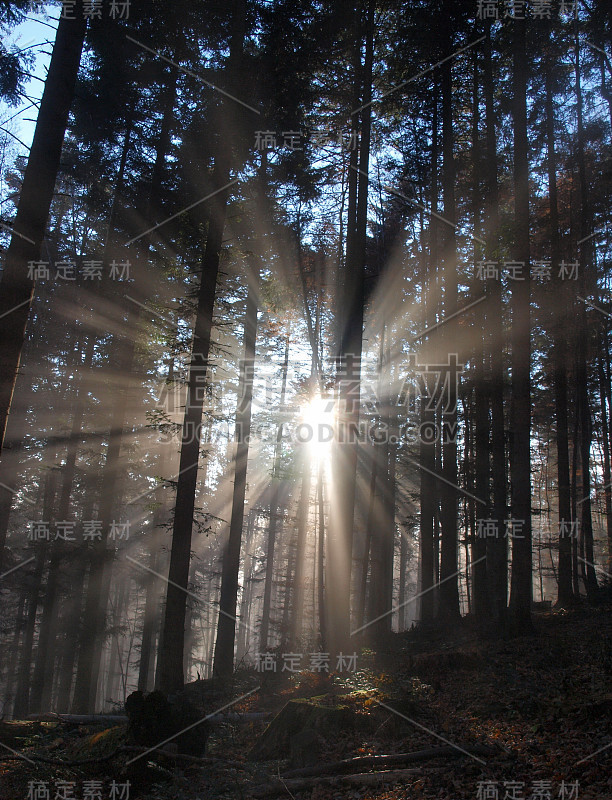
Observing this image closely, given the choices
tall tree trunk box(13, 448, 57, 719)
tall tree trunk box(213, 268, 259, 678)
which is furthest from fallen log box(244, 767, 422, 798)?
tall tree trunk box(13, 448, 57, 719)

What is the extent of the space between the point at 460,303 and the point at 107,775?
653 inches

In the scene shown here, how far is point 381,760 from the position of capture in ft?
19.1

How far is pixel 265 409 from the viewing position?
928 inches

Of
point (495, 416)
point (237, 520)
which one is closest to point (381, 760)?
point (237, 520)

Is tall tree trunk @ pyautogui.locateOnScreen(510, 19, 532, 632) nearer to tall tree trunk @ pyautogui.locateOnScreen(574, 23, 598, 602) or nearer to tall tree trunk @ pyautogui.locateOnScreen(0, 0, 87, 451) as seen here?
tall tree trunk @ pyautogui.locateOnScreen(574, 23, 598, 602)

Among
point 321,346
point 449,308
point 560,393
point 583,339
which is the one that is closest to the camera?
point 449,308

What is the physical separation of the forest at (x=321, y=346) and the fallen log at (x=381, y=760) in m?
0.04

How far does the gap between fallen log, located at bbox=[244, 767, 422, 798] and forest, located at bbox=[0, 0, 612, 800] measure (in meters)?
0.03

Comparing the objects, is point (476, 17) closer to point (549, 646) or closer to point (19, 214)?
point (19, 214)

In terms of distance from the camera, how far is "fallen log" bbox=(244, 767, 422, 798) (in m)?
5.48

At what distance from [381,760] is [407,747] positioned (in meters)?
0.62

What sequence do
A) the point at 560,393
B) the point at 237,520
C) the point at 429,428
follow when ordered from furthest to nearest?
the point at 429,428, the point at 560,393, the point at 237,520

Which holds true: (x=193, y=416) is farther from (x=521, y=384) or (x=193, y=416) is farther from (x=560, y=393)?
(x=560, y=393)

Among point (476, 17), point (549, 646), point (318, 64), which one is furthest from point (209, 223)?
point (549, 646)
